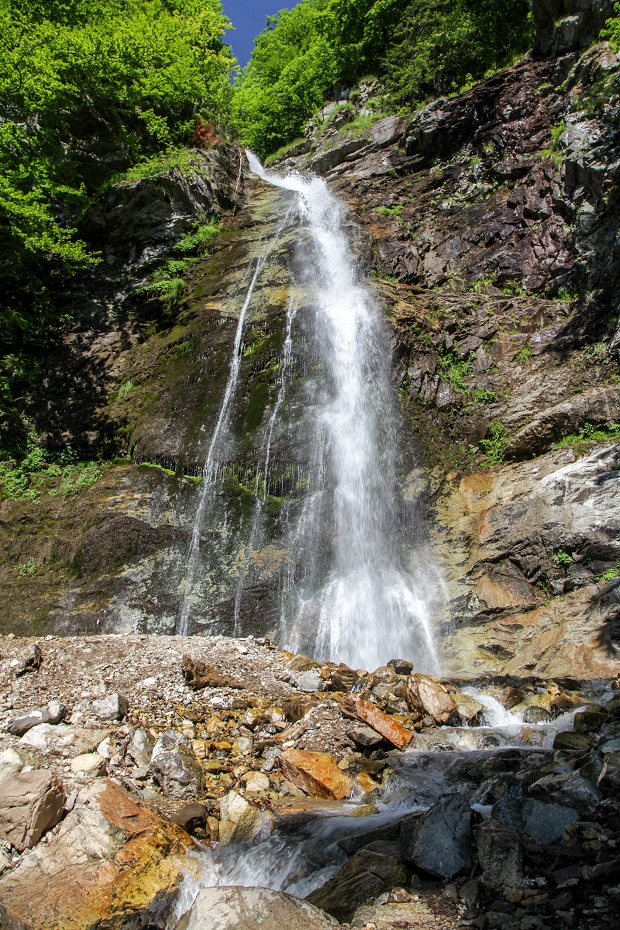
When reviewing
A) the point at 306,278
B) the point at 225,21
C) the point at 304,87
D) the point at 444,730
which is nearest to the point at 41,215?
the point at 306,278

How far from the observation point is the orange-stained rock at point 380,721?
18.0 ft

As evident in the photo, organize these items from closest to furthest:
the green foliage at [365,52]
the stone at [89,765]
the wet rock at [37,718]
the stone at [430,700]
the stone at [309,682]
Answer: the stone at [89,765]
the wet rock at [37,718]
the stone at [430,700]
the stone at [309,682]
the green foliage at [365,52]

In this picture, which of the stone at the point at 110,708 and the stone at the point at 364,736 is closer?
the stone at the point at 110,708

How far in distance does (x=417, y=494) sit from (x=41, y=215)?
442 inches

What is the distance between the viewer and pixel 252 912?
9.58 feet

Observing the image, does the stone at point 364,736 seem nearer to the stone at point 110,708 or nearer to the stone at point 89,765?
the stone at point 110,708

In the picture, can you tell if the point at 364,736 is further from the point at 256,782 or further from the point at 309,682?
the point at 309,682

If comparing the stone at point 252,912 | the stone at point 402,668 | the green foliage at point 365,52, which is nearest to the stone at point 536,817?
the stone at point 252,912

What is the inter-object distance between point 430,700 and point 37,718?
419 cm

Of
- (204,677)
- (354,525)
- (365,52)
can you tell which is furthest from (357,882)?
(365,52)

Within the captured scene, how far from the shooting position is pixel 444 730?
5758mm

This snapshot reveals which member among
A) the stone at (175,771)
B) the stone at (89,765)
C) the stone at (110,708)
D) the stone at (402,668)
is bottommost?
the stone at (402,668)

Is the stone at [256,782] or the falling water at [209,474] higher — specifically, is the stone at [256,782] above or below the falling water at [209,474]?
below

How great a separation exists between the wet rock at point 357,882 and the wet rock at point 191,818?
110cm
